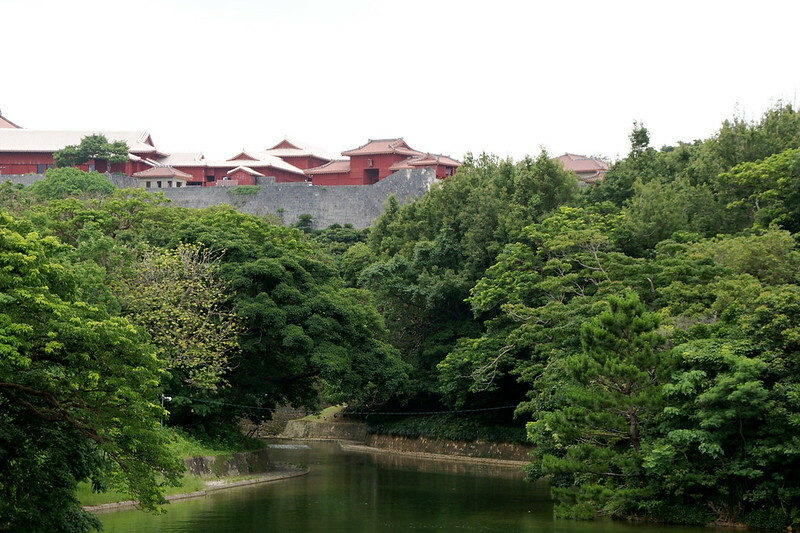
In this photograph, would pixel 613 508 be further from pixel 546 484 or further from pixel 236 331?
pixel 236 331

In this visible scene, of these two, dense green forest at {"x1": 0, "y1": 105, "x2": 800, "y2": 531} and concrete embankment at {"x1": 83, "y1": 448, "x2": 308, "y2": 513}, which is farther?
concrete embankment at {"x1": 83, "y1": 448, "x2": 308, "y2": 513}

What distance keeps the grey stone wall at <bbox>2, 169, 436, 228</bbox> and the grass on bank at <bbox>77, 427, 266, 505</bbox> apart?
84.5 feet

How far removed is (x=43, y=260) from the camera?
1123 cm

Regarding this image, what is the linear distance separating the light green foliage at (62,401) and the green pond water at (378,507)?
3.10 meters

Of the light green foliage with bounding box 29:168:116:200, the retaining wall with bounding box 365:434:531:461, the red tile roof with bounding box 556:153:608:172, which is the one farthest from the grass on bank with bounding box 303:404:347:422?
the red tile roof with bounding box 556:153:608:172

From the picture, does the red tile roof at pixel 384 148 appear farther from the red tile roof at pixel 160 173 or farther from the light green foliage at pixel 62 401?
the light green foliage at pixel 62 401

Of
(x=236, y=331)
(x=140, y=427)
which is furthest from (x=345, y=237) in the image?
(x=140, y=427)

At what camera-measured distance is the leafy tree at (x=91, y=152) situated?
163ft

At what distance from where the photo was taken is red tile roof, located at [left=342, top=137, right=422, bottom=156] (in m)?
51.8

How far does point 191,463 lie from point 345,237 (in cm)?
2592

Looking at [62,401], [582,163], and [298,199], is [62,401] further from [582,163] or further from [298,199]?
[582,163]

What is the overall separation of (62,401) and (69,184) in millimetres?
33702

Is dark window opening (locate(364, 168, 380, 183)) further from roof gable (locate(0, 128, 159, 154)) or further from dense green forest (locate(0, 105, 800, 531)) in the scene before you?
dense green forest (locate(0, 105, 800, 531))

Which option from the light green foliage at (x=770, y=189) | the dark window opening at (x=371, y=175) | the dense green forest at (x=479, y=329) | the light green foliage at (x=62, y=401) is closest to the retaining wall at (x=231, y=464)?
the dense green forest at (x=479, y=329)
